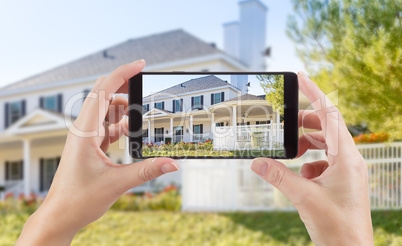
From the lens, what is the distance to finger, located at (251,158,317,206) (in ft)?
3.12

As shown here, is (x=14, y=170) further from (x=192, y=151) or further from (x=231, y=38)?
(x=192, y=151)

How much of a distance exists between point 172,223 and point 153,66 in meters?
3.01

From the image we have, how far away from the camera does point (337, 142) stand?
943 mm

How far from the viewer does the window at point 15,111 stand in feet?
27.3

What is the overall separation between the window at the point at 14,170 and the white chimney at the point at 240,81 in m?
8.15

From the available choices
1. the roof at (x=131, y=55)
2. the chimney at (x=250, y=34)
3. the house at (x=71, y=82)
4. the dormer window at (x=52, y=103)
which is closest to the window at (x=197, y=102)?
→ the house at (x=71, y=82)

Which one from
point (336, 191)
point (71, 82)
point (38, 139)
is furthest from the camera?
point (38, 139)

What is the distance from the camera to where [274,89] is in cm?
109

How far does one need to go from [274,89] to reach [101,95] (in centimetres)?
47

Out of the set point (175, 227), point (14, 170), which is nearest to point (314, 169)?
point (175, 227)

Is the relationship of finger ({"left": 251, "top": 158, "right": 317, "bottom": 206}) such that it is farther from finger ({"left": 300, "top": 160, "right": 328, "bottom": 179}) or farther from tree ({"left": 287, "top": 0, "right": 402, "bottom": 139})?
tree ({"left": 287, "top": 0, "right": 402, "bottom": 139})

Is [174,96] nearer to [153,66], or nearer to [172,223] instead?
[172,223]

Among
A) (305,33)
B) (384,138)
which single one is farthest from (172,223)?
(384,138)

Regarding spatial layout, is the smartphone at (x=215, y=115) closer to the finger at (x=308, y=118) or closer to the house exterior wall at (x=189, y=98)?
the house exterior wall at (x=189, y=98)
